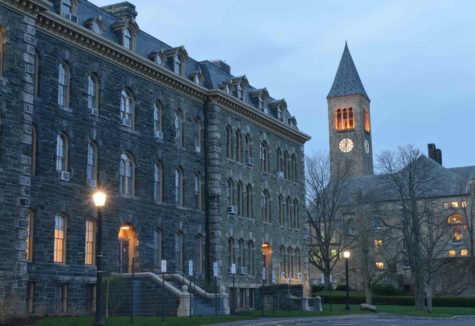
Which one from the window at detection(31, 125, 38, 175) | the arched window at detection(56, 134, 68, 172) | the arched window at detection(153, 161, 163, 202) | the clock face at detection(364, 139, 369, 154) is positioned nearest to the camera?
the window at detection(31, 125, 38, 175)

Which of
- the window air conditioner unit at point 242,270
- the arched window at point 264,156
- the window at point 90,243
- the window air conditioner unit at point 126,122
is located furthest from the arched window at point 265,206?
the window at point 90,243

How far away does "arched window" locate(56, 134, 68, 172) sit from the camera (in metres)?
33.3

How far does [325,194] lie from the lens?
74000mm

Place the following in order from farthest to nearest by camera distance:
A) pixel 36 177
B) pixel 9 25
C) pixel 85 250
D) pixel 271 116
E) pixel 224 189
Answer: pixel 271 116
pixel 224 189
pixel 85 250
pixel 36 177
pixel 9 25

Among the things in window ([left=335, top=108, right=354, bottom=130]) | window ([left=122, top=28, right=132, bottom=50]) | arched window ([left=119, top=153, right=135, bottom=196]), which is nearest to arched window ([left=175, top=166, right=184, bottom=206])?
arched window ([left=119, top=153, right=135, bottom=196])

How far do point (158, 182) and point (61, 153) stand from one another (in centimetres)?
816

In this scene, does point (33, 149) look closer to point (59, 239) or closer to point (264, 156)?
point (59, 239)

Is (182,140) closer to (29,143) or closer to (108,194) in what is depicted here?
(108,194)

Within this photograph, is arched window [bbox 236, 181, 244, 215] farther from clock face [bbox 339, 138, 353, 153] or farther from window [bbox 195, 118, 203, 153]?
clock face [bbox 339, 138, 353, 153]

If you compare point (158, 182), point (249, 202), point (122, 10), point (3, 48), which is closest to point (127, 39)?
point (122, 10)

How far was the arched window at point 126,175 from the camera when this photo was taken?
3784 cm

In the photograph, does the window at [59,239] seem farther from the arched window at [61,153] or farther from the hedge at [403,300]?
the hedge at [403,300]

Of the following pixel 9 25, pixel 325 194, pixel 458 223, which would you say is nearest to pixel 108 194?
pixel 9 25

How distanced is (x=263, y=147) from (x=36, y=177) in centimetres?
2322
